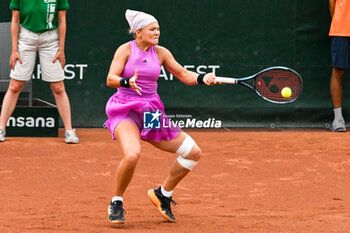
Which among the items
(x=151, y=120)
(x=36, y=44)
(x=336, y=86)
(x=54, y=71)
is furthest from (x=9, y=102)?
(x=336, y=86)

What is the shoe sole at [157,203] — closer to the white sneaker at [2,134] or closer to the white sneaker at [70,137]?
the white sneaker at [70,137]

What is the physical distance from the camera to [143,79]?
17.6 feet

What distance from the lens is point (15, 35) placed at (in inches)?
312

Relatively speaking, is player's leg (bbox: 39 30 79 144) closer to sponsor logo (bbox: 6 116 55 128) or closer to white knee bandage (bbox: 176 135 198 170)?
sponsor logo (bbox: 6 116 55 128)

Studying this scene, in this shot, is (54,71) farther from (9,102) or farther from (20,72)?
(9,102)

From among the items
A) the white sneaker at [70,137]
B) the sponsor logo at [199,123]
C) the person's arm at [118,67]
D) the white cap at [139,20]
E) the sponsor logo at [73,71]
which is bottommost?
the sponsor logo at [199,123]

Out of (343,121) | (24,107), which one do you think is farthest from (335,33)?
(24,107)

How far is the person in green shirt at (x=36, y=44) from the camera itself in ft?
26.0

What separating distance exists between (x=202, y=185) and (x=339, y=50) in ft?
10.5

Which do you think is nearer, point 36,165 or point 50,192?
point 50,192

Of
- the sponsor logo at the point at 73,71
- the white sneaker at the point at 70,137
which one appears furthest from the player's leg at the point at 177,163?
the sponsor logo at the point at 73,71

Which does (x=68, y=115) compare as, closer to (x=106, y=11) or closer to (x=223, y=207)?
(x=106, y=11)

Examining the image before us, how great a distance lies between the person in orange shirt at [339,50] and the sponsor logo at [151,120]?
14.0 ft

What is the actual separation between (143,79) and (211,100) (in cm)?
402
